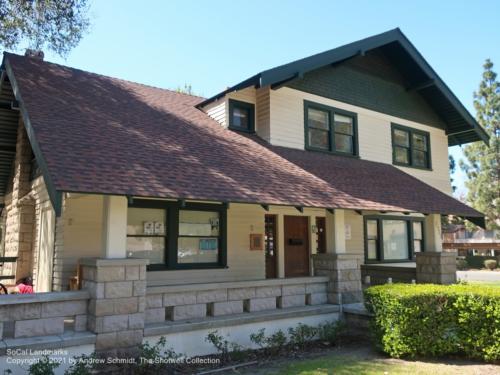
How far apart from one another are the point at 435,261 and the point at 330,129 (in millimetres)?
4781

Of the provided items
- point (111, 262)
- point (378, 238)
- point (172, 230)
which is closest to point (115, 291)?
point (111, 262)

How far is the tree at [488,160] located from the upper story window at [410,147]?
25.6m

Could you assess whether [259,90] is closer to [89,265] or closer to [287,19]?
[287,19]

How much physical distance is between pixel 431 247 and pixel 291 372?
6797 millimetres

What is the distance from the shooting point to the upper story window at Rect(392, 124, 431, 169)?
15312mm

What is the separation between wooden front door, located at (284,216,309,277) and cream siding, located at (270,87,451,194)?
2238mm

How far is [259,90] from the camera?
489 inches

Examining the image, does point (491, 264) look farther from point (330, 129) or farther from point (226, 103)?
point (226, 103)

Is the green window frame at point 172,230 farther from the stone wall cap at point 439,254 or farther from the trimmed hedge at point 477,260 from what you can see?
the trimmed hedge at point 477,260

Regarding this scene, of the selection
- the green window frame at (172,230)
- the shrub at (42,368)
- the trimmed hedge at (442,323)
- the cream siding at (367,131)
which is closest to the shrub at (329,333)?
the trimmed hedge at (442,323)

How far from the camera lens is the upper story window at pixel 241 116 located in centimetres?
1223

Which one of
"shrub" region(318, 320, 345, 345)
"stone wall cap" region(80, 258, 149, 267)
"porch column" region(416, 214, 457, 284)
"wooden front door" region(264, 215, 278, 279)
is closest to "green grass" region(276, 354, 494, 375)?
"shrub" region(318, 320, 345, 345)

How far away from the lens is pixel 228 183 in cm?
812

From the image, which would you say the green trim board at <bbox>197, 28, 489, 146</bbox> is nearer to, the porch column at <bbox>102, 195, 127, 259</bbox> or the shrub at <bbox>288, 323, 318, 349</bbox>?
the porch column at <bbox>102, 195, 127, 259</bbox>
